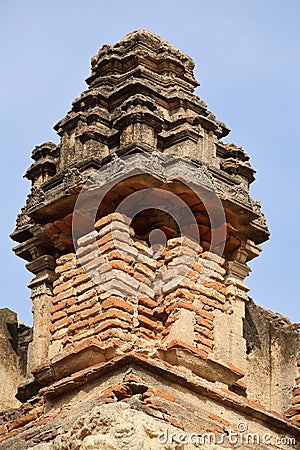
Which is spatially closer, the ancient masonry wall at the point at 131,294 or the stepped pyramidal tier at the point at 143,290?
the stepped pyramidal tier at the point at 143,290

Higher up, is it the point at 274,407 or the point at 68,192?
the point at 68,192

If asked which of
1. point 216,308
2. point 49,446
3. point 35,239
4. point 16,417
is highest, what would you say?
point 35,239

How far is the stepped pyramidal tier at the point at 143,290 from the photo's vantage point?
9227 millimetres

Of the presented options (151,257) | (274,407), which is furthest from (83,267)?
(274,407)

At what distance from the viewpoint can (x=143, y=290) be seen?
10.0 meters

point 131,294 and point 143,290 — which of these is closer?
point 131,294

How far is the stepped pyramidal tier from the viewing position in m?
9.23

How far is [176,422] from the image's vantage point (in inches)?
351

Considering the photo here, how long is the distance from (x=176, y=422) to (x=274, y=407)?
99.0 inches

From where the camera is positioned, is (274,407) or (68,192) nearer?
(68,192)

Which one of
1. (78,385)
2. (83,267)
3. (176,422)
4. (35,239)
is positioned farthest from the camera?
(35,239)

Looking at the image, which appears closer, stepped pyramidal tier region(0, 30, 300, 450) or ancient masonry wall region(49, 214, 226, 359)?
stepped pyramidal tier region(0, 30, 300, 450)

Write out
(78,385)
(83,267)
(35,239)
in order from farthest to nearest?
(35,239) < (83,267) < (78,385)

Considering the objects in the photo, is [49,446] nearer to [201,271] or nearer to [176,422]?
[176,422]
